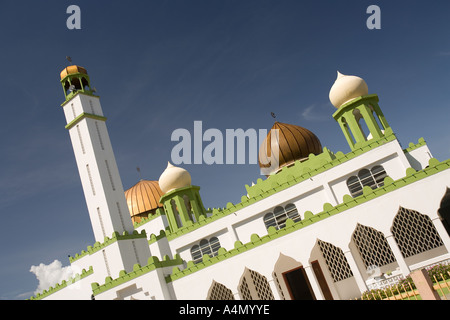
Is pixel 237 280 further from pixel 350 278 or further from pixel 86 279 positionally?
pixel 86 279

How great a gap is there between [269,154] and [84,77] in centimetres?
1471

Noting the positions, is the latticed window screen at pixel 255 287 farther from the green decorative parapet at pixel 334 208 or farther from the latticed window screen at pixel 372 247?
the latticed window screen at pixel 372 247

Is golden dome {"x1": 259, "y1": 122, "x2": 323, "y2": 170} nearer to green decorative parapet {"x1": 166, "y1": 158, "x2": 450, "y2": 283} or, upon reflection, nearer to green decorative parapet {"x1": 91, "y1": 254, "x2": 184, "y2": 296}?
green decorative parapet {"x1": 166, "y1": 158, "x2": 450, "y2": 283}

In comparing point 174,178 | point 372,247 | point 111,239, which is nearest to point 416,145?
point 372,247

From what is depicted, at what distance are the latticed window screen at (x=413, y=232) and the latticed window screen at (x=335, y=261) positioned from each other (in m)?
2.54

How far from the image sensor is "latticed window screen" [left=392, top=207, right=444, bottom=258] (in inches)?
617

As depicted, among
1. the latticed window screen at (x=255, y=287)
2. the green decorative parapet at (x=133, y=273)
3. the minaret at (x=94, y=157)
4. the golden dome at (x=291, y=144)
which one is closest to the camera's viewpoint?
the latticed window screen at (x=255, y=287)

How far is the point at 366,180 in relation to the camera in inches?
757

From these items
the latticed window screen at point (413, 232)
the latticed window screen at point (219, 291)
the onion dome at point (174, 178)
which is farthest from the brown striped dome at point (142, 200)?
the latticed window screen at point (413, 232)

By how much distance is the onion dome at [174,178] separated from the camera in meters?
24.8

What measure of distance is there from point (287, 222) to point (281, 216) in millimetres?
3647
